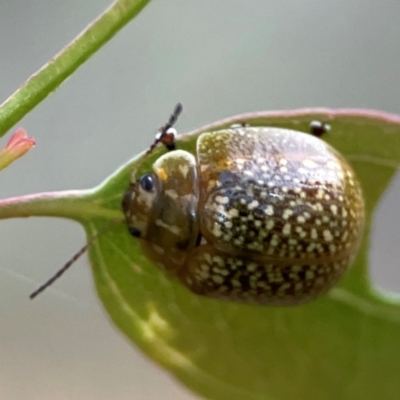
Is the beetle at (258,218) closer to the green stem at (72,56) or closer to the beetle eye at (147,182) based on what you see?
the beetle eye at (147,182)

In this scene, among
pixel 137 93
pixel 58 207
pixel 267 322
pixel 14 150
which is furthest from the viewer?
pixel 137 93

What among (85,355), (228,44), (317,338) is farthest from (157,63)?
(317,338)

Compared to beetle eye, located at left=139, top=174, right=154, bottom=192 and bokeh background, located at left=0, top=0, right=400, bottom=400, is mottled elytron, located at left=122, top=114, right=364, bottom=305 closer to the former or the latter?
beetle eye, located at left=139, top=174, right=154, bottom=192

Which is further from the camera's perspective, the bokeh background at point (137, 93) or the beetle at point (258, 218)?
the bokeh background at point (137, 93)

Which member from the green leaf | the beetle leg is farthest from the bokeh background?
the beetle leg

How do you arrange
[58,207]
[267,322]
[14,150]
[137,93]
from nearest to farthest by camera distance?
[14,150] < [58,207] < [267,322] < [137,93]

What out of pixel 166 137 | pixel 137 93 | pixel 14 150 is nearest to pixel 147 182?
pixel 166 137

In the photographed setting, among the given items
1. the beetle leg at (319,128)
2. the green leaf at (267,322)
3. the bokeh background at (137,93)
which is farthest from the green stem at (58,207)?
the bokeh background at (137,93)

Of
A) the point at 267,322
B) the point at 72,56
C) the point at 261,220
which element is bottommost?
the point at 267,322

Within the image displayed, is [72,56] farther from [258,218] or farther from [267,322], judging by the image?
[267,322]
